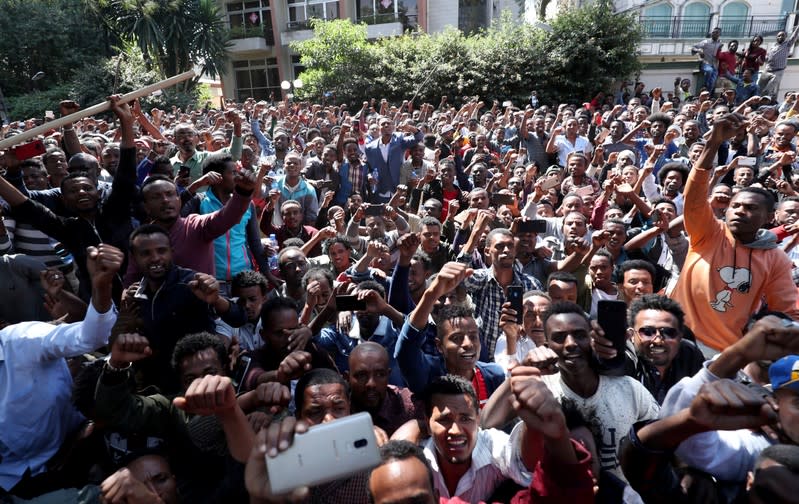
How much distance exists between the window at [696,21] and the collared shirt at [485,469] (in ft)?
82.8

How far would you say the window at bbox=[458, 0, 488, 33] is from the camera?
85.0ft

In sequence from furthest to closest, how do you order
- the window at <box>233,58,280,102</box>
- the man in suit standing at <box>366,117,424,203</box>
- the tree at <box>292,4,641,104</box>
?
1. the window at <box>233,58,280,102</box>
2. the tree at <box>292,4,641,104</box>
3. the man in suit standing at <box>366,117,424,203</box>

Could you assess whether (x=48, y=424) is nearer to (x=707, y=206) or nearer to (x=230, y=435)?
(x=230, y=435)

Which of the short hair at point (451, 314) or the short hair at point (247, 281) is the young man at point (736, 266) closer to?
the short hair at point (451, 314)

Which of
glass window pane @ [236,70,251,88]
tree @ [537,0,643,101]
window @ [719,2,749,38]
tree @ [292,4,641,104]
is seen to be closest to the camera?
tree @ [537,0,643,101]

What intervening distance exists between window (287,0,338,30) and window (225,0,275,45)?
4.02ft

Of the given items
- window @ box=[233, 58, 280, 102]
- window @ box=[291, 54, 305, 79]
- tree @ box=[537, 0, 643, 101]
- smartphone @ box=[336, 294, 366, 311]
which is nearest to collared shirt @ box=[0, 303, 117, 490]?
smartphone @ box=[336, 294, 366, 311]

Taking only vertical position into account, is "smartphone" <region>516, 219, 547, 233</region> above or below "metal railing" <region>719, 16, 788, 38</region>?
below

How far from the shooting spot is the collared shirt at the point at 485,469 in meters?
1.96

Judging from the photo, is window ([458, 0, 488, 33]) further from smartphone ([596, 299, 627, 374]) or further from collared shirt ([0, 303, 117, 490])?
collared shirt ([0, 303, 117, 490])

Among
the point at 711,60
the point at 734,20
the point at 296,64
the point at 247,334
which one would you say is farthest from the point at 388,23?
the point at 247,334

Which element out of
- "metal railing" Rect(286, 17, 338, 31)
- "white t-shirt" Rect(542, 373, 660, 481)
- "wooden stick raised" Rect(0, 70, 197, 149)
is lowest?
"white t-shirt" Rect(542, 373, 660, 481)

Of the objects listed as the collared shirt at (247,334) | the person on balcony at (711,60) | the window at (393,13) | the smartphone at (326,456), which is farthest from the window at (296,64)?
the smartphone at (326,456)

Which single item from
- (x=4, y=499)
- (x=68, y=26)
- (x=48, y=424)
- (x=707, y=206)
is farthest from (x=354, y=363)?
(x=68, y=26)
